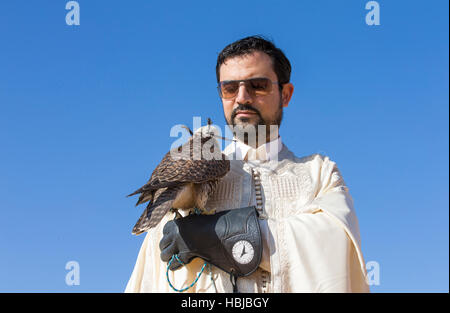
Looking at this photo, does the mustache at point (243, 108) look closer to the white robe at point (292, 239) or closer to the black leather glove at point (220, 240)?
the white robe at point (292, 239)

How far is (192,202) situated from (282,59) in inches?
54.3

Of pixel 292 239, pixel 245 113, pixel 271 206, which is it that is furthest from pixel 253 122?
pixel 292 239

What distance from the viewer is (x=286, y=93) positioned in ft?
14.2

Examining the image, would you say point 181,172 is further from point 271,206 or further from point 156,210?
point 271,206

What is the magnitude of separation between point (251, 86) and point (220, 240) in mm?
1220

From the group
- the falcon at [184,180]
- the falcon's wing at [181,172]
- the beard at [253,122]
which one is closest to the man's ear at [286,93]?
the beard at [253,122]

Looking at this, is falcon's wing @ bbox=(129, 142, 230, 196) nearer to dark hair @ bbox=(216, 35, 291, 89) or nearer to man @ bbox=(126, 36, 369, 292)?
man @ bbox=(126, 36, 369, 292)

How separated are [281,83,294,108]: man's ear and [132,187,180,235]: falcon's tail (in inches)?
53.7

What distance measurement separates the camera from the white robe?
129 inches

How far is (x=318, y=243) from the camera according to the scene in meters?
3.34

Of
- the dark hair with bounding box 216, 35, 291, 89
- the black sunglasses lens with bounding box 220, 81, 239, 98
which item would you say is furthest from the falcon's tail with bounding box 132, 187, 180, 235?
the dark hair with bounding box 216, 35, 291, 89

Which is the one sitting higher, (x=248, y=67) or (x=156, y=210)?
(x=248, y=67)
